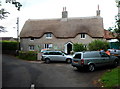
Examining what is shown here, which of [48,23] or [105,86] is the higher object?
[48,23]

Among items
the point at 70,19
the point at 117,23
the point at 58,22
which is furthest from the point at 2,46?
the point at 117,23

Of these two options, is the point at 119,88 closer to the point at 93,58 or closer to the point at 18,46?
the point at 93,58

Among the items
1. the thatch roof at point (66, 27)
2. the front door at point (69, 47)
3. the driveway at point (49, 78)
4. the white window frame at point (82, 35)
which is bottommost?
the driveway at point (49, 78)

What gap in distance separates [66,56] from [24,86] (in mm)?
12097

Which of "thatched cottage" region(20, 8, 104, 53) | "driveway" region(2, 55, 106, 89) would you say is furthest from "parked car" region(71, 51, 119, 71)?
"thatched cottage" region(20, 8, 104, 53)

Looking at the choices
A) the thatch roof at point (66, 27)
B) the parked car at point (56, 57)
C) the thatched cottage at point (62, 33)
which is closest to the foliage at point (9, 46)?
the thatched cottage at point (62, 33)

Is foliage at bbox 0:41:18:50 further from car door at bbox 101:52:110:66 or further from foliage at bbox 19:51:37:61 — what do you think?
car door at bbox 101:52:110:66

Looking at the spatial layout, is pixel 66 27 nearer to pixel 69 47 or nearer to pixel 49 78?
pixel 69 47

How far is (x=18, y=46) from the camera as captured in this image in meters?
36.6

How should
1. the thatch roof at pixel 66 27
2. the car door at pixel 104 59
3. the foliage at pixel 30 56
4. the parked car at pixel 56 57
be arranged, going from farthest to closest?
the thatch roof at pixel 66 27 → the foliage at pixel 30 56 → the parked car at pixel 56 57 → the car door at pixel 104 59

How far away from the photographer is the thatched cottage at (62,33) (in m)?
31.9

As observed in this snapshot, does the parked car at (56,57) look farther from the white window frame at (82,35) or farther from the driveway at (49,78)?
the white window frame at (82,35)

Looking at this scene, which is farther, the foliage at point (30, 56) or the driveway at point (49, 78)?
the foliage at point (30, 56)

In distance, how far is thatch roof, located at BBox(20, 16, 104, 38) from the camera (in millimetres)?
31859
